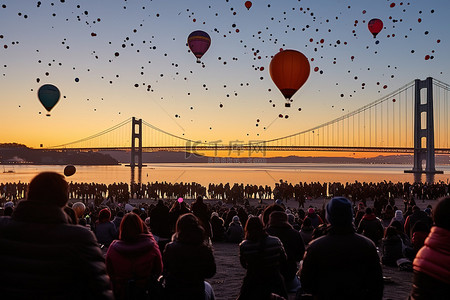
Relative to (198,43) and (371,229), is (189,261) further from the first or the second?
(198,43)

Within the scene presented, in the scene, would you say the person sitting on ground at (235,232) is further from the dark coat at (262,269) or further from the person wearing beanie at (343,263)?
the person wearing beanie at (343,263)

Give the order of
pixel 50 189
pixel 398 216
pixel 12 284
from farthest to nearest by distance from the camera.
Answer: pixel 398 216, pixel 50 189, pixel 12 284

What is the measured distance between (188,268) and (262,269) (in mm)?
672

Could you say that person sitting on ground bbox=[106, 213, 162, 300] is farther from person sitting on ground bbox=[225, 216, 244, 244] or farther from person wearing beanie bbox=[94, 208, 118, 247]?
person sitting on ground bbox=[225, 216, 244, 244]

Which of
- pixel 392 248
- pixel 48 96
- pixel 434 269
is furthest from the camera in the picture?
pixel 48 96

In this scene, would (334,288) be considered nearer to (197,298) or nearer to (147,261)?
(197,298)

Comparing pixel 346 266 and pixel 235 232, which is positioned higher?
pixel 346 266

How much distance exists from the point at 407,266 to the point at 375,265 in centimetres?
529

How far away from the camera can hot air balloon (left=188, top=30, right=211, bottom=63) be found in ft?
85.8

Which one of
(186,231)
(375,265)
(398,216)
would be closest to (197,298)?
(186,231)

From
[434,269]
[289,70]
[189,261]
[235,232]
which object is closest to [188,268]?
[189,261]

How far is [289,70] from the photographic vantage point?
1692 cm

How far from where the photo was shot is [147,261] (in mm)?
4090

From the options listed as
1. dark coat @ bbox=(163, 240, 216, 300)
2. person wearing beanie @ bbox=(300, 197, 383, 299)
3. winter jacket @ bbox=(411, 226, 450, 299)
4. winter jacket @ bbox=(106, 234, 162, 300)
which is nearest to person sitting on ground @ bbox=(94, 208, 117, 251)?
winter jacket @ bbox=(106, 234, 162, 300)
